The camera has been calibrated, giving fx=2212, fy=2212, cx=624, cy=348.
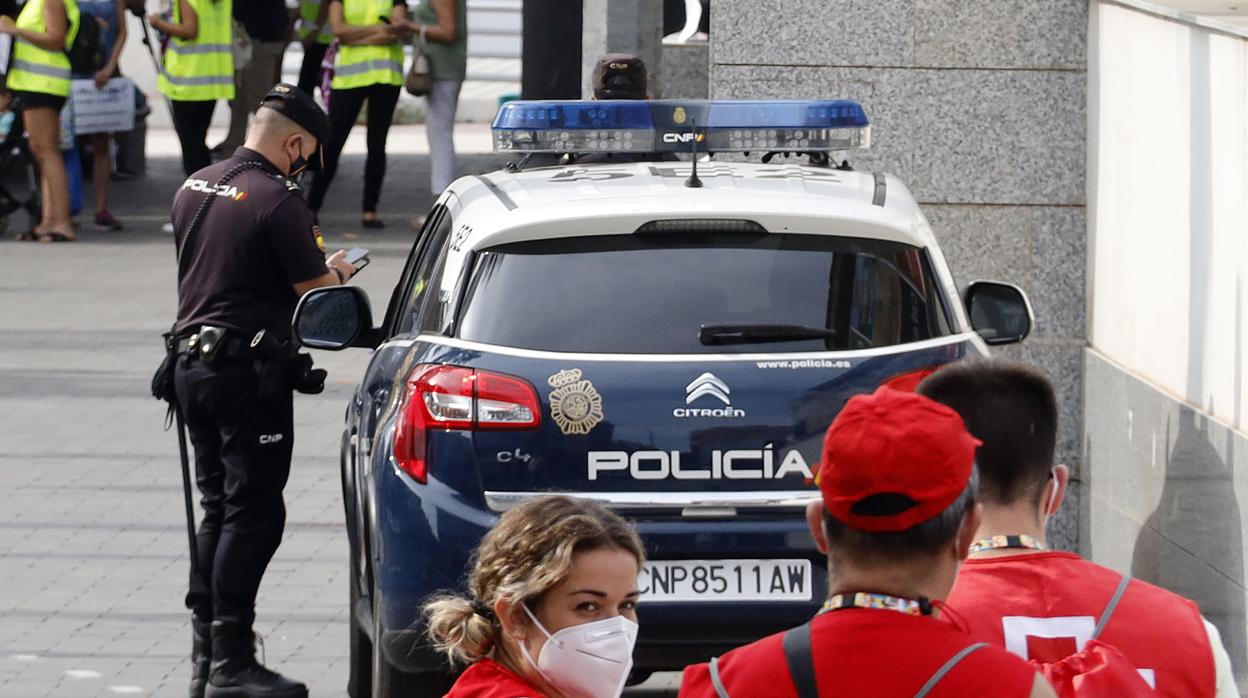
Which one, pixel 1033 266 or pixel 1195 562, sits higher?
pixel 1033 266

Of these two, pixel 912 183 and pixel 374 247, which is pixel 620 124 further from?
pixel 374 247

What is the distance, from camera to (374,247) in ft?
54.7

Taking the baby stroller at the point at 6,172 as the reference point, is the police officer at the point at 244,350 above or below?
below

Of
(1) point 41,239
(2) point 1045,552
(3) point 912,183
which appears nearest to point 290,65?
(1) point 41,239

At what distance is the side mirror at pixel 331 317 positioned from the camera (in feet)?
20.9

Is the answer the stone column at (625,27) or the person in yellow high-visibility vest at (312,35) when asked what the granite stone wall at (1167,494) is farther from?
the person in yellow high-visibility vest at (312,35)

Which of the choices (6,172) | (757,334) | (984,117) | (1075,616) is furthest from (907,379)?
(6,172)

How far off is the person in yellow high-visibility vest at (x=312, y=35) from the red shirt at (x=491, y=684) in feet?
52.7

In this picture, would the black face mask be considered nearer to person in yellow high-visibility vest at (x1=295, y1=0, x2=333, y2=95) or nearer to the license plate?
the license plate

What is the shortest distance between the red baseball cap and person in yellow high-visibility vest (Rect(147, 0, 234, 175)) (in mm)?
14579

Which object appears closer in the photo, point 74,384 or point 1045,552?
point 1045,552

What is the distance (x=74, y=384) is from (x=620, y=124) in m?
5.86

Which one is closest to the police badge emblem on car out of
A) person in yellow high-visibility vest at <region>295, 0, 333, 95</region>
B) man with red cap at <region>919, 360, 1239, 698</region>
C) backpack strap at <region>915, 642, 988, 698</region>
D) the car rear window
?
the car rear window

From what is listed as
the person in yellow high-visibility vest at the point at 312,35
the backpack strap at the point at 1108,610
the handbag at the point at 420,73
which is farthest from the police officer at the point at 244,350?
the person in yellow high-visibility vest at the point at 312,35
